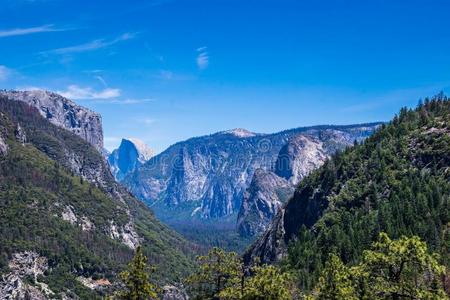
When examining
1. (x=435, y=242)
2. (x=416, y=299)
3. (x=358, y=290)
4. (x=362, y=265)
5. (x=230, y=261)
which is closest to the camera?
(x=416, y=299)

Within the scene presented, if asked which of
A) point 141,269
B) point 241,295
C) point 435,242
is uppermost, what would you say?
point 141,269

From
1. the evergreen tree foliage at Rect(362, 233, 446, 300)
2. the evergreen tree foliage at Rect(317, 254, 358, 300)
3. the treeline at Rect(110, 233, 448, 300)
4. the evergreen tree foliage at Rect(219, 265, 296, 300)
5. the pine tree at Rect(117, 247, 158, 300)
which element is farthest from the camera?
the pine tree at Rect(117, 247, 158, 300)

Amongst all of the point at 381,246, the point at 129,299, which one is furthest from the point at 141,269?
the point at 381,246

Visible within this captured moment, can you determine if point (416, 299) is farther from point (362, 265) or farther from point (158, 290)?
point (158, 290)

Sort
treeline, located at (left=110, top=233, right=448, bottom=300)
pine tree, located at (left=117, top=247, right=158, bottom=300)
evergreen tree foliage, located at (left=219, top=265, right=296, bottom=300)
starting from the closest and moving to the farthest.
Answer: treeline, located at (left=110, top=233, right=448, bottom=300), evergreen tree foliage, located at (left=219, top=265, right=296, bottom=300), pine tree, located at (left=117, top=247, right=158, bottom=300)

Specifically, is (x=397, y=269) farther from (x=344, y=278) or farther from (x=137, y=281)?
(x=137, y=281)

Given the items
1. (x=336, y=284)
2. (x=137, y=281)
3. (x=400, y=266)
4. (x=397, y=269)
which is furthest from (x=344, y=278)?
(x=137, y=281)

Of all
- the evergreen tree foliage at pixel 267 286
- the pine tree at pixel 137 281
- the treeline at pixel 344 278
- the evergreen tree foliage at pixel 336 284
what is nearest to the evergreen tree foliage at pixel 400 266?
the treeline at pixel 344 278

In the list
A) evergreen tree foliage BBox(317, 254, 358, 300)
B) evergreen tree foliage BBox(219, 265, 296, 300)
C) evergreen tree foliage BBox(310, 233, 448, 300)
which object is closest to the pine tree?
evergreen tree foliage BBox(219, 265, 296, 300)

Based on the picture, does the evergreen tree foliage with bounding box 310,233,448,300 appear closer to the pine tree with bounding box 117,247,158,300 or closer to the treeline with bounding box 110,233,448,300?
the treeline with bounding box 110,233,448,300
